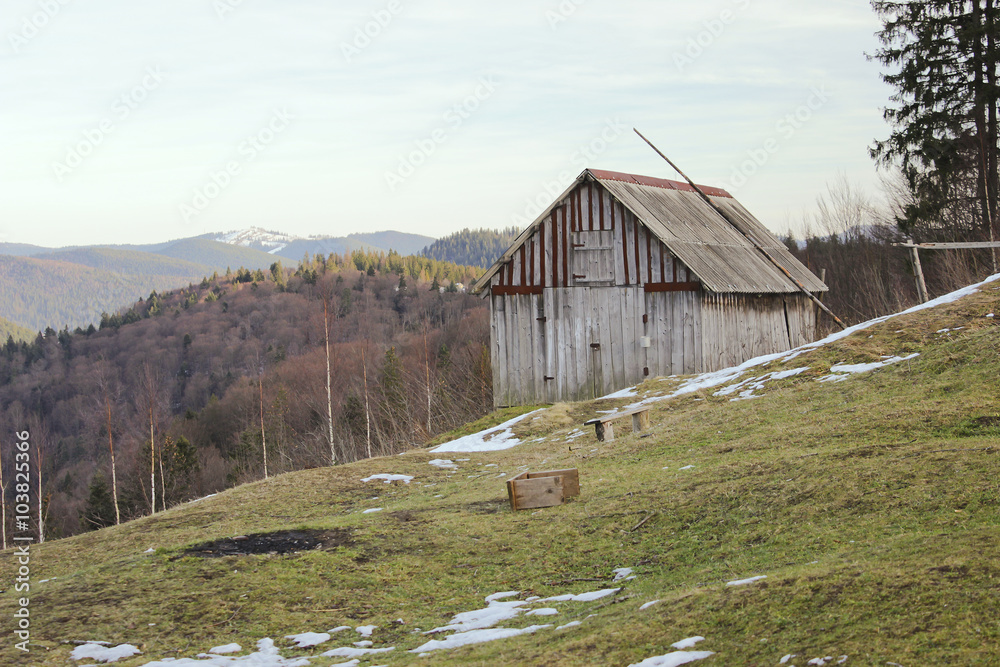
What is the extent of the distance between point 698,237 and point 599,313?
16.3 feet

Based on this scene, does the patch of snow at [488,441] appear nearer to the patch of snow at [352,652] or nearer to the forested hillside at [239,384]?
the patch of snow at [352,652]

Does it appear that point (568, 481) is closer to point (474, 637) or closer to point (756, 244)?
point (474, 637)

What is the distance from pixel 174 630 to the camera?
893 cm

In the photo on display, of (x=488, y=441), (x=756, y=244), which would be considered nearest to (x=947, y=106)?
(x=756, y=244)

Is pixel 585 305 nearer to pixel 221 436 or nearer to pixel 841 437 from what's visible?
pixel 841 437

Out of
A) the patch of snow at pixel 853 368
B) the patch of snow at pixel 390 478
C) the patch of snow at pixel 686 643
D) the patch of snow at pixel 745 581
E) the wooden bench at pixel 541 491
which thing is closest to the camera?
the patch of snow at pixel 686 643

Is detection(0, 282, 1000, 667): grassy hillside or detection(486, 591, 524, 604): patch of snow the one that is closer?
detection(0, 282, 1000, 667): grassy hillside

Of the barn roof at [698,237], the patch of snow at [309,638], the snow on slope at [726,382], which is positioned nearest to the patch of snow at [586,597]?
the patch of snow at [309,638]

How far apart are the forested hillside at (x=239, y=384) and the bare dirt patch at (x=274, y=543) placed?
92.2 feet

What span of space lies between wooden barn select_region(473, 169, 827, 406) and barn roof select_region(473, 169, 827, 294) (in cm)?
8

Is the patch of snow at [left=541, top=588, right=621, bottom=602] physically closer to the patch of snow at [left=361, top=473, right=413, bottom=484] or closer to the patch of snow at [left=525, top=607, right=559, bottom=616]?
the patch of snow at [left=525, top=607, right=559, bottom=616]

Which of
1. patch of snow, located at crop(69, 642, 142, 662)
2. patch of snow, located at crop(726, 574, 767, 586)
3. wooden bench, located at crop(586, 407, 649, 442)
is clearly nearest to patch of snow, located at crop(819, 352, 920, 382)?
wooden bench, located at crop(586, 407, 649, 442)

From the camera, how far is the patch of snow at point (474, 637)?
Result: 7992mm

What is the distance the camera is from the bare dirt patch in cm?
1163
